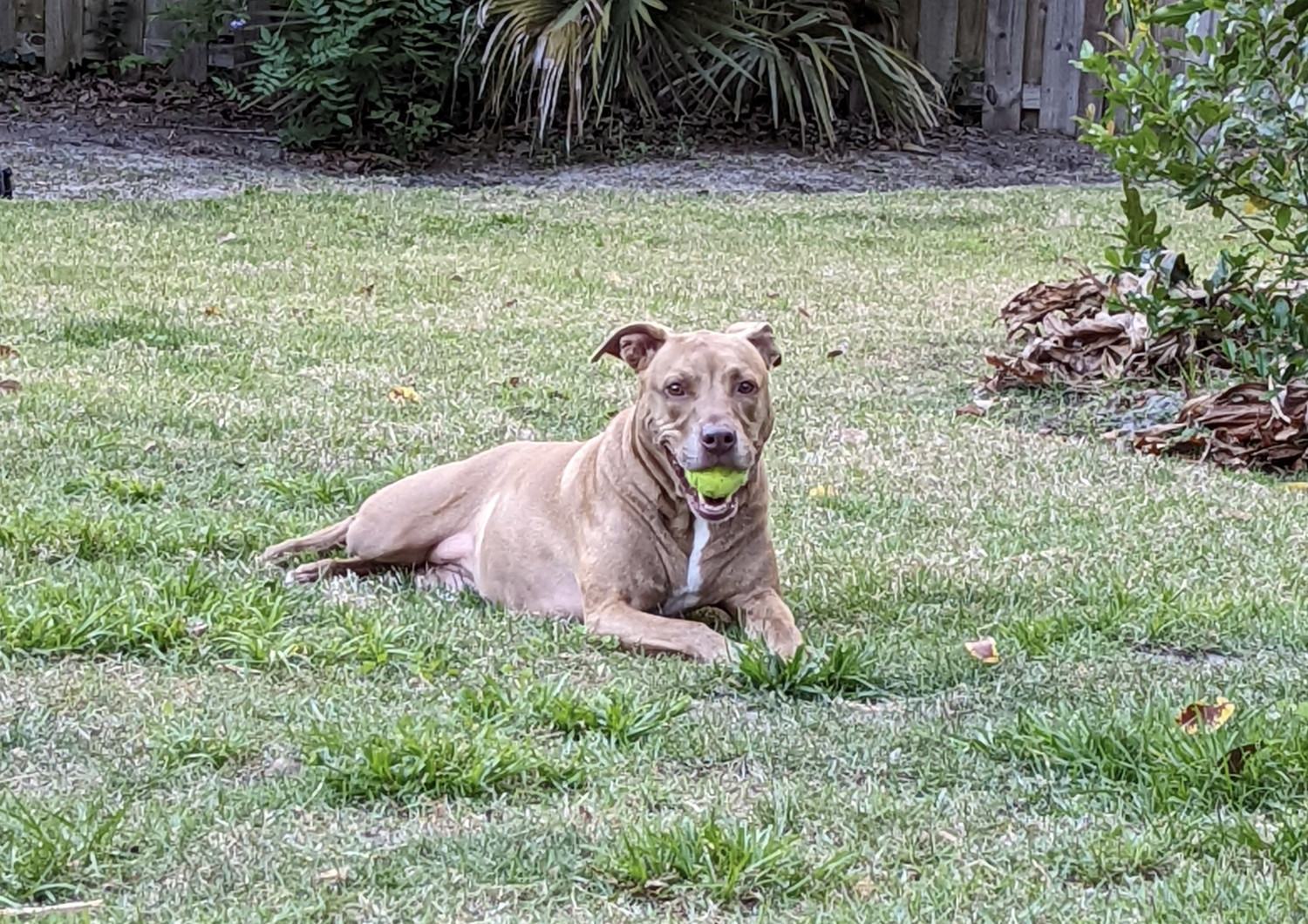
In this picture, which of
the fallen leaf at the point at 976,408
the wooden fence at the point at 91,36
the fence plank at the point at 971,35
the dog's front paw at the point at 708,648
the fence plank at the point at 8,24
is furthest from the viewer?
the fence plank at the point at 8,24

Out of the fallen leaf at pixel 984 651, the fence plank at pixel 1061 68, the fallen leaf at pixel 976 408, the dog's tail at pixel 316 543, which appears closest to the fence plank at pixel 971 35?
the fence plank at pixel 1061 68

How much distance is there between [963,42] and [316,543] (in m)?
14.0

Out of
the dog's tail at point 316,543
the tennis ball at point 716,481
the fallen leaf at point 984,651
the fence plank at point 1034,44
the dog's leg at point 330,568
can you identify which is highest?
the fence plank at point 1034,44

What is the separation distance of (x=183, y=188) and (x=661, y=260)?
15.6 feet

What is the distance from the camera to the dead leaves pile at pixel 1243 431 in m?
6.74

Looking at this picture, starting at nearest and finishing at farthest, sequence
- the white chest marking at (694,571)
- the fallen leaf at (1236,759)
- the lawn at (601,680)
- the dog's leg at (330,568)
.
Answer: the lawn at (601,680) → the fallen leaf at (1236,759) → the white chest marking at (694,571) → the dog's leg at (330,568)

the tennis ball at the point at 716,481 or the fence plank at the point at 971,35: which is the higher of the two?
the fence plank at the point at 971,35

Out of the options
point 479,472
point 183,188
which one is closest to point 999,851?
point 479,472

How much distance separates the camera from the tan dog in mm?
4406

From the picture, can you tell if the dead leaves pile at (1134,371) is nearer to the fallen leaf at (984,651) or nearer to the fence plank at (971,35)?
the fallen leaf at (984,651)

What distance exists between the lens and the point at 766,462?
648 centimetres

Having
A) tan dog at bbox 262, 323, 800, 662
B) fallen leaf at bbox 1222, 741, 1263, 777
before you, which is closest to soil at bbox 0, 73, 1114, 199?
tan dog at bbox 262, 323, 800, 662

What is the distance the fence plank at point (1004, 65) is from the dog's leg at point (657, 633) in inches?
555

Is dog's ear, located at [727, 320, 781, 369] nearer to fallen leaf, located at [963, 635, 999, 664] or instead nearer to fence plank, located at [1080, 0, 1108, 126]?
fallen leaf, located at [963, 635, 999, 664]
